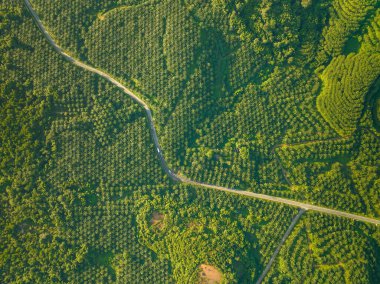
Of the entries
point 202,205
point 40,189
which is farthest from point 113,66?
point 202,205

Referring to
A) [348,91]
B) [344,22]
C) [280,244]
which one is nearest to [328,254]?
[280,244]

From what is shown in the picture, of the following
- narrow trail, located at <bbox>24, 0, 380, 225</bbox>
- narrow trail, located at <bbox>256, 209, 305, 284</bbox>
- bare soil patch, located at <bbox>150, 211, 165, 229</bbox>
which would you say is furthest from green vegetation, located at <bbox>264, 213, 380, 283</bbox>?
bare soil patch, located at <bbox>150, 211, 165, 229</bbox>

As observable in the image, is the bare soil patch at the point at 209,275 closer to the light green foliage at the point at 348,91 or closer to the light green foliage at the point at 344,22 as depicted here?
the light green foliage at the point at 348,91

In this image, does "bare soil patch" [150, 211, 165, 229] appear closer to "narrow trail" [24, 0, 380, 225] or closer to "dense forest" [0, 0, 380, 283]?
"dense forest" [0, 0, 380, 283]

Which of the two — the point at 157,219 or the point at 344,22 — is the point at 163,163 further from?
the point at 344,22

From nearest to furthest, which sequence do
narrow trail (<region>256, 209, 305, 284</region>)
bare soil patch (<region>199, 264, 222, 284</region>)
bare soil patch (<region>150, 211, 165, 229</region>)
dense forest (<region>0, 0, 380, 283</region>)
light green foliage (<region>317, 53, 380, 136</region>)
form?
bare soil patch (<region>199, 264, 222, 284</region>) → dense forest (<region>0, 0, 380, 283</region>) → narrow trail (<region>256, 209, 305, 284</region>) → bare soil patch (<region>150, 211, 165, 229</region>) → light green foliage (<region>317, 53, 380, 136</region>)

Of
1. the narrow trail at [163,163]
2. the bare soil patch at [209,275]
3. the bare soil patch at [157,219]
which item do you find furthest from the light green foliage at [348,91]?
the bare soil patch at [157,219]

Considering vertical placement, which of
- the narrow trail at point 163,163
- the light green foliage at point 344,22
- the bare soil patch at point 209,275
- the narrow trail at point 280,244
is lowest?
the bare soil patch at point 209,275
